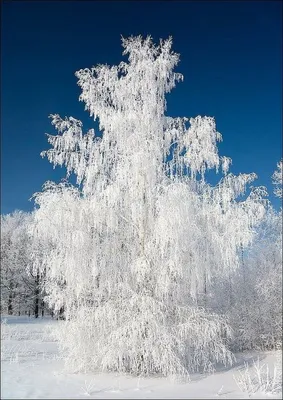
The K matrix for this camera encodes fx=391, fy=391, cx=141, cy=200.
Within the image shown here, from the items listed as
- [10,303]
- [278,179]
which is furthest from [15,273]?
[278,179]

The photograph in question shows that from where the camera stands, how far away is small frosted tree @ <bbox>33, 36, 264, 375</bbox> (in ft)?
28.2

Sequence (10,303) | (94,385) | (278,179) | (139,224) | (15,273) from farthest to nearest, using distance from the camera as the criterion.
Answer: (10,303), (15,273), (278,179), (139,224), (94,385)

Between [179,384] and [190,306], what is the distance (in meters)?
1.80

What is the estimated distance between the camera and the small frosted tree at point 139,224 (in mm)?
8602

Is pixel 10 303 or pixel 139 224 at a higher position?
pixel 139 224

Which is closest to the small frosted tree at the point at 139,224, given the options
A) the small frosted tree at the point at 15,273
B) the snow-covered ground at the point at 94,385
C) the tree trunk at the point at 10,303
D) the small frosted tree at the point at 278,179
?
the snow-covered ground at the point at 94,385

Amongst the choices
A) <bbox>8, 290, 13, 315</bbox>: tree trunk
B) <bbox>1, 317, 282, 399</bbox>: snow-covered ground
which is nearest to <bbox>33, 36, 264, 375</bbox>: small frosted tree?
<bbox>1, 317, 282, 399</bbox>: snow-covered ground

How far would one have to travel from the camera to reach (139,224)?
31.6 ft

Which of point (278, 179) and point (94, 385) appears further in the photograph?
point (278, 179)

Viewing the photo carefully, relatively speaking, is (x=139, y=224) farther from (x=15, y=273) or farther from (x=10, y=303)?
(x=10, y=303)

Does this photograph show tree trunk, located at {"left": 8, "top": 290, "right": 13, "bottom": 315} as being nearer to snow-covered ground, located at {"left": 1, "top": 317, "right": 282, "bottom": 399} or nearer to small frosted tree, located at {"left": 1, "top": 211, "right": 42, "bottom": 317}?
small frosted tree, located at {"left": 1, "top": 211, "right": 42, "bottom": 317}

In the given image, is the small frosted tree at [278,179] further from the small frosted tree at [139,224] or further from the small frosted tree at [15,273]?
the small frosted tree at [15,273]

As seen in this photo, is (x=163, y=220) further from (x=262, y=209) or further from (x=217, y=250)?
(x=262, y=209)

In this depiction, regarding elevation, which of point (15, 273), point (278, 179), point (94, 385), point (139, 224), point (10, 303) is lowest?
point (10, 303)
